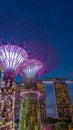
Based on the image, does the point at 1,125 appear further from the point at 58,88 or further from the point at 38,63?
the point at 58,88

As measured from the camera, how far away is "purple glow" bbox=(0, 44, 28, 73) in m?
18.2

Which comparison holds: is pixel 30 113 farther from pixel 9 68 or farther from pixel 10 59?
pixel 10 59

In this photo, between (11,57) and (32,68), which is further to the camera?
(32,68)

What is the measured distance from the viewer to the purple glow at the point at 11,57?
18.2 meters

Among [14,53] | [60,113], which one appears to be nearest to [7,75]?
[14,53]

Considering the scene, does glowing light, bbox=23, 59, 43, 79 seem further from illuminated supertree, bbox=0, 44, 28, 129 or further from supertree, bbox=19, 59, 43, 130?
illuminated supertree, bbox=0, 44, 28, 129

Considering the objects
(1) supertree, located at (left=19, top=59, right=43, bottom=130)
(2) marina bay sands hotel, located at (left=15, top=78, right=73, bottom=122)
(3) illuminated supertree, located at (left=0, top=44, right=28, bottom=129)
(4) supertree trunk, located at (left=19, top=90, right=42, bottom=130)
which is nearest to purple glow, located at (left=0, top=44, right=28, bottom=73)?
(3) illuminated supertree, located at (left=0, top=44, right=28, bottom=129)

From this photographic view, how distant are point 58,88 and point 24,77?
1974cm

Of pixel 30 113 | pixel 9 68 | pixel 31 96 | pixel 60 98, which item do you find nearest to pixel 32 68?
pixel 31 96

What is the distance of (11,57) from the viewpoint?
18.2 metres

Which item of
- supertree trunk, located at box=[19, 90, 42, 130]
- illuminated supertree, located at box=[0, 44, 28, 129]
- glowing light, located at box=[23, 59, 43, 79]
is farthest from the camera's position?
glowing light, located at box=[23, 59, 43, 79]

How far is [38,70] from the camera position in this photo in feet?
77.3

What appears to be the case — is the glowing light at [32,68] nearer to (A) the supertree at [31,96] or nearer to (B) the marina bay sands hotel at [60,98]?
(A) the supertree at [31,96]

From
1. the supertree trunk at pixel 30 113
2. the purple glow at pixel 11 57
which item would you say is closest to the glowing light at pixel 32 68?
the supertree trunk at pixel 30 113
